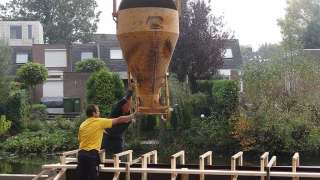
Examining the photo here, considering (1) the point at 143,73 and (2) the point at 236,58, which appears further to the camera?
(2) the point at 236,58

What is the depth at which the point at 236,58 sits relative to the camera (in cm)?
4266

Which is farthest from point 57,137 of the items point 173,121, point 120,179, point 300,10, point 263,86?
point 300,10

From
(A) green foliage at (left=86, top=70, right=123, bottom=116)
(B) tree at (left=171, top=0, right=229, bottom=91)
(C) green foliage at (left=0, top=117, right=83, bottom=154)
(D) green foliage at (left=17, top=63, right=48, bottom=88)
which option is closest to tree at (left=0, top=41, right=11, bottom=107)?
(D) green foliage at (left=17, top=63, right=48, bottom=88)

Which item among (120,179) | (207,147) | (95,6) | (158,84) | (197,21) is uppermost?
(95,6)

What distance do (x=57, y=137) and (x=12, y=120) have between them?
317 centimetres

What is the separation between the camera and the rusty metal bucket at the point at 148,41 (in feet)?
20.7

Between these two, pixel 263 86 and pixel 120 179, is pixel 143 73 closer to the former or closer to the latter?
pixel 120 179

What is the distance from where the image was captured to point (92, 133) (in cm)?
788

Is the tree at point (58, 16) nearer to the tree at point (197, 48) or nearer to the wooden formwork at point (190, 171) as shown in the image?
the tree at point (197, 48)

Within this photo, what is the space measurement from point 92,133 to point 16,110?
19.9 m

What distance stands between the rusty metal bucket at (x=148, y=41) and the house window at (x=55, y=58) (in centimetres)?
3741

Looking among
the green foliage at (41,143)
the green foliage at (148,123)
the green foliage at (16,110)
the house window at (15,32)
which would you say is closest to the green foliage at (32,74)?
the green foliage at (16,110)

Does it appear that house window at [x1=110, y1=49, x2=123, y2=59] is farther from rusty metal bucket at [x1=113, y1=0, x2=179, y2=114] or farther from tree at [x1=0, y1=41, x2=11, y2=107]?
rusty metal bucket at [x1=113, y1=0, x2=179, y2=114]

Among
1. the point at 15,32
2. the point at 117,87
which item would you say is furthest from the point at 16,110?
the point at 15,32
